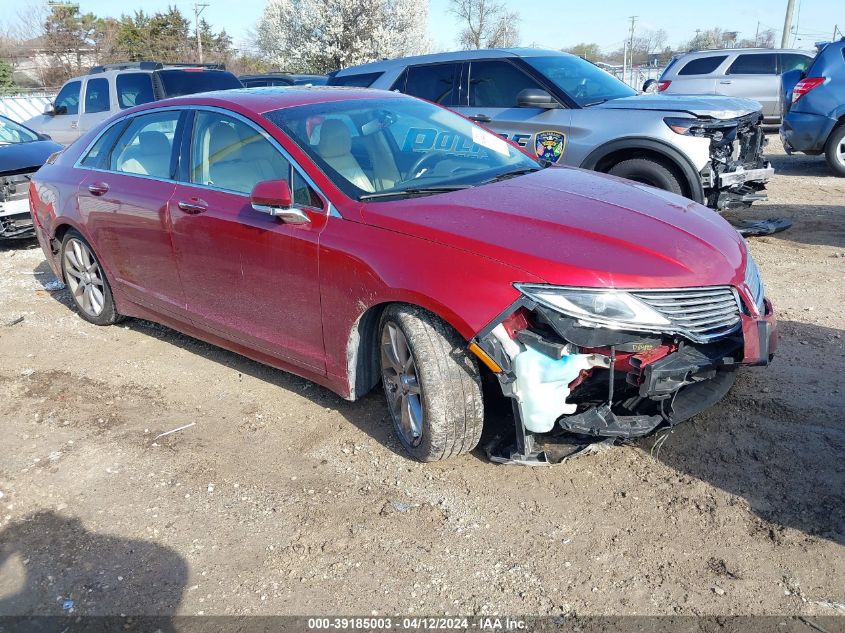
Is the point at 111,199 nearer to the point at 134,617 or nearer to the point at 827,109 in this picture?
the point at 134,617

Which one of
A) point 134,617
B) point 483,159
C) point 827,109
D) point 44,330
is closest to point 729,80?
point 827,109

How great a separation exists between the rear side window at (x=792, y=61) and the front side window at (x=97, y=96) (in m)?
12.7

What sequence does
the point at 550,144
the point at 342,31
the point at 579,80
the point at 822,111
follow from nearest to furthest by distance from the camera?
1. the point at 550,144
2. the point at 579,80
3. the point at 822,111
4. the point at 342,31

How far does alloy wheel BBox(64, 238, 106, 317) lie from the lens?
5.46m

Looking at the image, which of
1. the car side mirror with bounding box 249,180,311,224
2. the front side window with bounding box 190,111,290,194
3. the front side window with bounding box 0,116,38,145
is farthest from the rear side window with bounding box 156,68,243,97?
the car side mirror with bounding box 249,180,311,224

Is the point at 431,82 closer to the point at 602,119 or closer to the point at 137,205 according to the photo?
the point at 602,119

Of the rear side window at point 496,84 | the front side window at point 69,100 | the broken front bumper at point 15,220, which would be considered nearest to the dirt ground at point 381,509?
the rear side window at point 496,84

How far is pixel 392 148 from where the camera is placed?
4059 millimetres

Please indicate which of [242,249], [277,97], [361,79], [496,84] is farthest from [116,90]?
[242,249]

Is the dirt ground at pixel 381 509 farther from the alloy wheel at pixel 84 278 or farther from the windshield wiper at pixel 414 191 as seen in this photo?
the windshield wiper at pixel 414 191

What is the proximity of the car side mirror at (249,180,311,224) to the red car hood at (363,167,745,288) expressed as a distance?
15.5 inches

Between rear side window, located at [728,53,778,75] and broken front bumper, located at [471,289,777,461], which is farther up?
rear side window, located at [728,53,778,75]

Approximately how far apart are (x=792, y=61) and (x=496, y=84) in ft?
32.9

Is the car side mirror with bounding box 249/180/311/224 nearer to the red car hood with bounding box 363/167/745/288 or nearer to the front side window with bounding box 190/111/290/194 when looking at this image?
the front side window with bounding box 190/111/290/194
